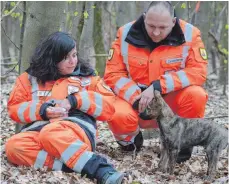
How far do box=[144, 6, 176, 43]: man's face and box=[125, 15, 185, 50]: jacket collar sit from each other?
0.13 m

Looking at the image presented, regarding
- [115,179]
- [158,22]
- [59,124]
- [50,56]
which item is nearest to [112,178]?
[115,179]

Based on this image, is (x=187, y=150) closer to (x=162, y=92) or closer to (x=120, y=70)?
(x=162, y=92)

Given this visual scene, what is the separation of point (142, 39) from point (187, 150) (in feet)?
4.68

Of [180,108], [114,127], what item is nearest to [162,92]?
[180,108]

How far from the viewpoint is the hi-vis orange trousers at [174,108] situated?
221 inches

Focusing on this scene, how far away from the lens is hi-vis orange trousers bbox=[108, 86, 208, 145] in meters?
5.61

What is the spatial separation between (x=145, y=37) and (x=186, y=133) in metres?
1.28

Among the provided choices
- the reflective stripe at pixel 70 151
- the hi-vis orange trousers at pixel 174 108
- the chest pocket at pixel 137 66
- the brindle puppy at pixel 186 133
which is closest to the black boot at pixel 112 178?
the reflective stripe at pixel 70 151

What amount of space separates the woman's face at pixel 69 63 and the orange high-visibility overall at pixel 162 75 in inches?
31.9

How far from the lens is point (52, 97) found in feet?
16.7

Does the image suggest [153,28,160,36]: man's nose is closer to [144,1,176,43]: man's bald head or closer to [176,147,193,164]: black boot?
[144,1,176,43]: man's bald head

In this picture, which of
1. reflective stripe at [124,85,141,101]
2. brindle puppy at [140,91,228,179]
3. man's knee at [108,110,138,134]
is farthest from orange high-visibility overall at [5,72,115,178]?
brindle puppy at [140,91,228,179]

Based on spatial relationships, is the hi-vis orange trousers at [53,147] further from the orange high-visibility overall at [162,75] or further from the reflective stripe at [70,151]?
the orange high-visibility overall at [162,75]

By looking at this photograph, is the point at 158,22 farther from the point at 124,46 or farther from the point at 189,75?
the point at 189,75
